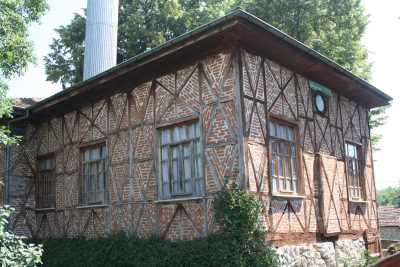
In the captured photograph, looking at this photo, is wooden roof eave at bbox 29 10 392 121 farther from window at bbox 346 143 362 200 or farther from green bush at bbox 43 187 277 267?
green bush at bbox 43 187 277 267

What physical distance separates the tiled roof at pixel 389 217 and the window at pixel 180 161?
2266cm

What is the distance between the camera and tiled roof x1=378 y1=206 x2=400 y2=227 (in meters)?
29.1

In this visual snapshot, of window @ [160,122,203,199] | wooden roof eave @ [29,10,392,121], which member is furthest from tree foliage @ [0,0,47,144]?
window @ [160,122,203,199]

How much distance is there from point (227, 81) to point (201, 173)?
74.2 inches

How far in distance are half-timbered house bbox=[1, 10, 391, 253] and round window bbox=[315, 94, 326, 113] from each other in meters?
0.03

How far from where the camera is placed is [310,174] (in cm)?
1023

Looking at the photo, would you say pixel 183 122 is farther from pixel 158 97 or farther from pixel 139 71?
pixel 139 71

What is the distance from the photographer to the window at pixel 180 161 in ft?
30.8

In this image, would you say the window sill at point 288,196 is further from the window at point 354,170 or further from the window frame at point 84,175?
the window frame at point 84,175

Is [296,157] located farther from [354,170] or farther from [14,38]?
[14,38]

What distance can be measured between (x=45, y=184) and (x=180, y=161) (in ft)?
19.5

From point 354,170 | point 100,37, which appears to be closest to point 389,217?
point 354,170

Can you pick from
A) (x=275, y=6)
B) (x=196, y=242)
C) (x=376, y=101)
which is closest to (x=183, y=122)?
(x=196, y=242)

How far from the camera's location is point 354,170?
12.6m
